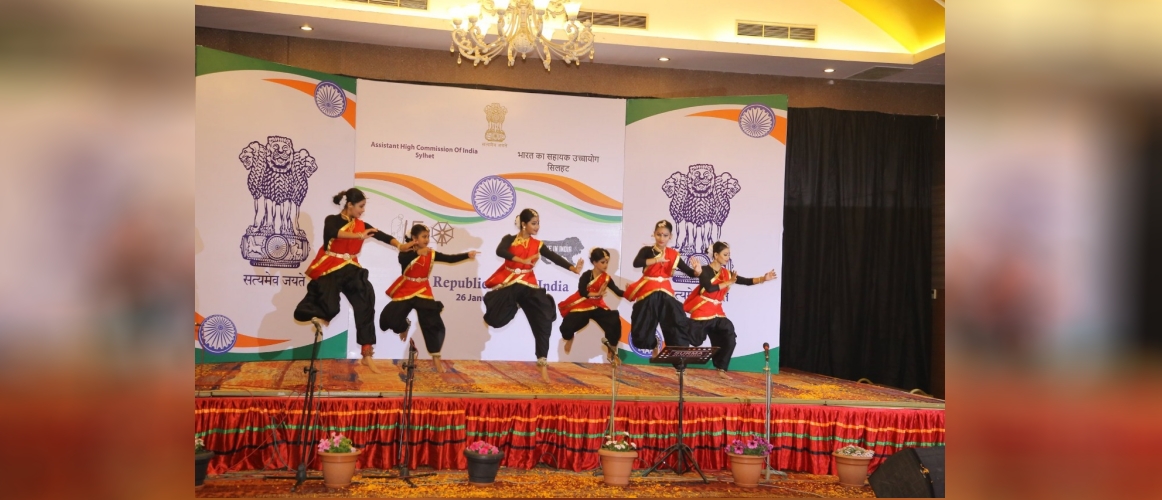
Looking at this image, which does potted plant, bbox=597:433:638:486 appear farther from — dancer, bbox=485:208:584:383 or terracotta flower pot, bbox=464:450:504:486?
dancer, bbox=485:208:584:383

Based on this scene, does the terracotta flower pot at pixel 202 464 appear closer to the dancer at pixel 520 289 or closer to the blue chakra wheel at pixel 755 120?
the dancer at pixel 520 289

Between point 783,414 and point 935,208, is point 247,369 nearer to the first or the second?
point 783,414

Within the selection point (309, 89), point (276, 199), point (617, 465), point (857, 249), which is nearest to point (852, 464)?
point (617, 465)

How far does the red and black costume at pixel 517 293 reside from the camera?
311 inches

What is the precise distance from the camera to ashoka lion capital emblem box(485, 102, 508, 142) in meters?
7.96

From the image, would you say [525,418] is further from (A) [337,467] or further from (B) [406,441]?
(A) [337,467]

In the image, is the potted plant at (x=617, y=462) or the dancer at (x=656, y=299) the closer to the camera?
the potted plant at (x=617, y=462)

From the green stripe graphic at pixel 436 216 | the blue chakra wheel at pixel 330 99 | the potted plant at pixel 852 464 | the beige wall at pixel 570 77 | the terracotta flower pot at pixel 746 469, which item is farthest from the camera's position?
the beige wall at pixel 570 77

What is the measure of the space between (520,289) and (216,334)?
2.52m

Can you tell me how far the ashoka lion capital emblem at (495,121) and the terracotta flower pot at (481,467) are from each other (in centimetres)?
313

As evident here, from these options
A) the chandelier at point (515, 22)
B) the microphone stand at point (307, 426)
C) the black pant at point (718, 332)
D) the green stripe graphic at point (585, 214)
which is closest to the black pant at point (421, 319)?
the green stripe graphic at point (585, 214)

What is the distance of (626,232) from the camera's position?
8.24 meters
